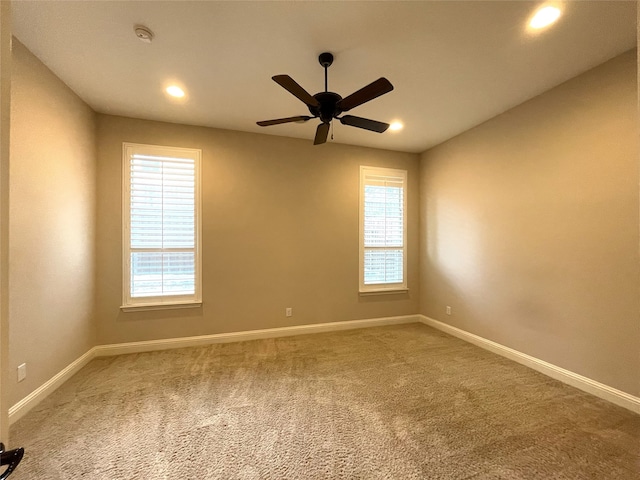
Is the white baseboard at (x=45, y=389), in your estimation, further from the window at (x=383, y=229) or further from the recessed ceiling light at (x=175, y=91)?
the window at (x=383, y=229)

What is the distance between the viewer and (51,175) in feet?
7.90

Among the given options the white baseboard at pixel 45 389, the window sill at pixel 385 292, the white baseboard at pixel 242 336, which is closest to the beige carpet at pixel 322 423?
the white baseboard at pixel 45 389

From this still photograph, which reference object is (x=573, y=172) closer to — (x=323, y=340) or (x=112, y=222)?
(x=323, y=340)

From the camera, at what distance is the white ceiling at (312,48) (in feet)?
5.91

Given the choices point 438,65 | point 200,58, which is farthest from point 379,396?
point 200,58

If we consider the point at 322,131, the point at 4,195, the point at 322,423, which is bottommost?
the point at 322,423

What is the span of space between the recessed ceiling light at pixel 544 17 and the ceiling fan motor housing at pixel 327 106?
1.41 meters

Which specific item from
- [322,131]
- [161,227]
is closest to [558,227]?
[322,131]

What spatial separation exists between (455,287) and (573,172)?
6.32 ft

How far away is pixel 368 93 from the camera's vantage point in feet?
6.25

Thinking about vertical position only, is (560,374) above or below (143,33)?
below

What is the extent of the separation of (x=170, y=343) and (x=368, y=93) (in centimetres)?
352

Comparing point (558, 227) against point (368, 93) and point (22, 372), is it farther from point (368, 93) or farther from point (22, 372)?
point (22, 372)

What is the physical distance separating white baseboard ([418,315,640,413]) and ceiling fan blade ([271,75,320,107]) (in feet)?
10.9
